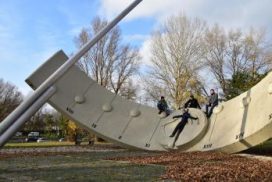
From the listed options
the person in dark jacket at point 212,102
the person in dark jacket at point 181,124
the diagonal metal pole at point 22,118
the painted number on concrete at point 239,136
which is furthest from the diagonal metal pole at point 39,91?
the person in dark jacket at point 212,102

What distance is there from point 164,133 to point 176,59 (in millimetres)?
21828

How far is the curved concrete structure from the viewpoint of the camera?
51.9ft

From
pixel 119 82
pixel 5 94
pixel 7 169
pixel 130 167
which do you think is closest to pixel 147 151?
pixel 130 167

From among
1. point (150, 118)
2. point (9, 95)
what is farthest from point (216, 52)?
point (9, 95)

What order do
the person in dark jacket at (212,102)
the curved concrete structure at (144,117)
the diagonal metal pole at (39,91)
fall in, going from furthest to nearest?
1. the person in dark jacket at (212,102)
2. the curved concrete structure at (144,117)
3. the diagonal metal pole at (39,91)

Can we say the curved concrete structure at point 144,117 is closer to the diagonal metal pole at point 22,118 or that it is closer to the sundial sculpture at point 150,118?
the sundial sculpture at point 150,118

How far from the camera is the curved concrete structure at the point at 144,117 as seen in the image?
1583 cm

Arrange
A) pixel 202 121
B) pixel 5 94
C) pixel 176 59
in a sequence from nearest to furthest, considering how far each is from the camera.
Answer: pixel 202 121 → pixel 176 59 → pixel 5 94

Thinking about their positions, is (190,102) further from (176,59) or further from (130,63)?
(130,63)

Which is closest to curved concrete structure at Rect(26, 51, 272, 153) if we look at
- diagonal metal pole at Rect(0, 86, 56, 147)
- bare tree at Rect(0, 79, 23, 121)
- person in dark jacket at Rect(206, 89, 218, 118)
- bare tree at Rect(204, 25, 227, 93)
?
person in dark jacket at Rect(206, 89, 218, 118)

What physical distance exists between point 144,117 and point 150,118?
0.29 metres

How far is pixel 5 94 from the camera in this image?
231ft

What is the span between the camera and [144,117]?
762 inches


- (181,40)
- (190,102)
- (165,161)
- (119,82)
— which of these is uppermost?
(181,40)
